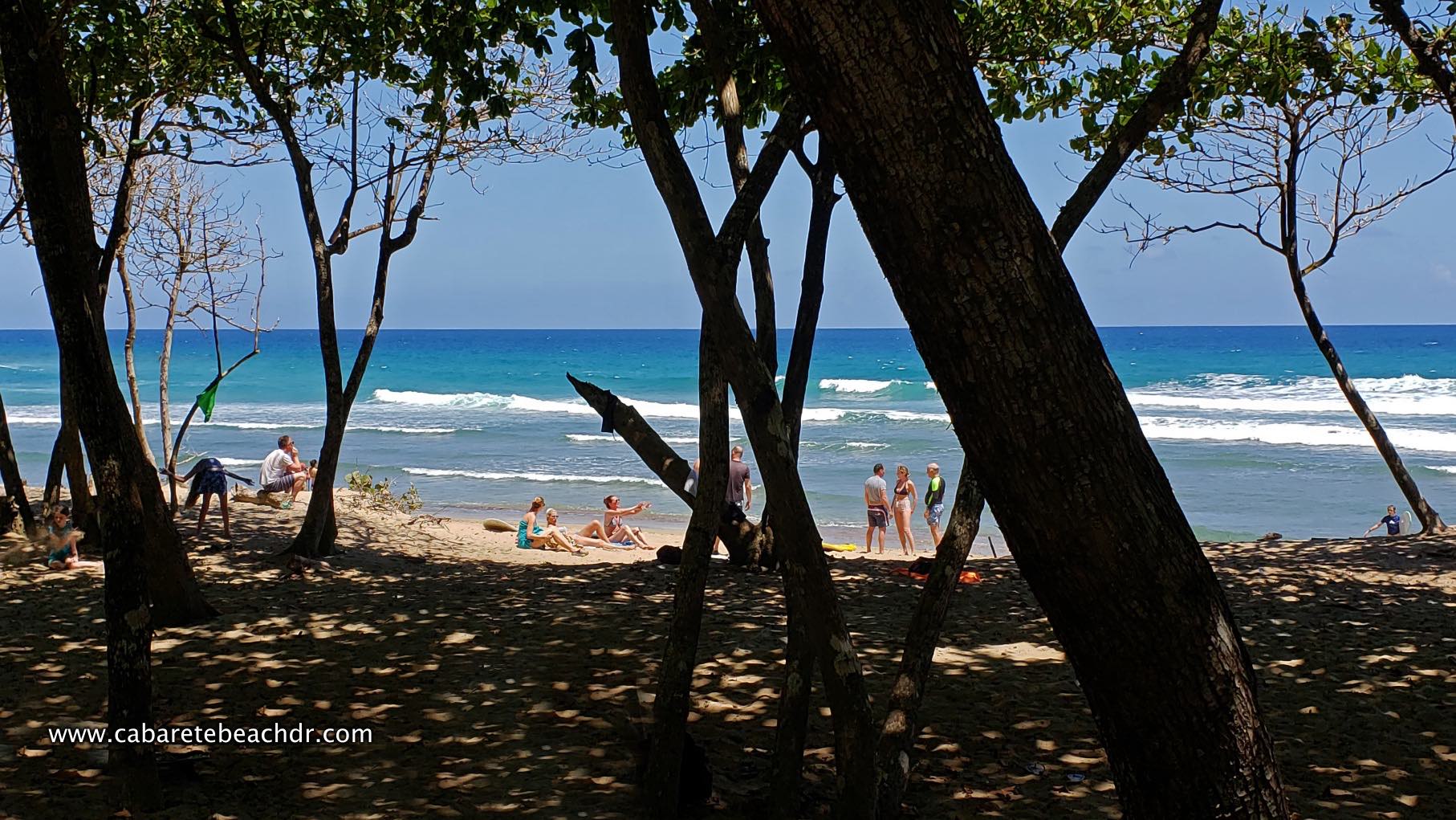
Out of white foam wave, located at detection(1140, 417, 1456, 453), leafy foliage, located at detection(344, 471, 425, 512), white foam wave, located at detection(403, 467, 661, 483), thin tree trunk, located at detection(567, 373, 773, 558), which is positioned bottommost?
white foam wave, located at detection(403, 467, 661, 483)

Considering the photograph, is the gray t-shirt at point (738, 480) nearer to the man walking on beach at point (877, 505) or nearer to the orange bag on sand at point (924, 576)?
the man walking on beach at point (877, 505)

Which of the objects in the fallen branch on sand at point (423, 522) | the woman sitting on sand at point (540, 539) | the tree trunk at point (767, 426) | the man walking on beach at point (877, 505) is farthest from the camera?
the man walking on beach at point (877, 505)

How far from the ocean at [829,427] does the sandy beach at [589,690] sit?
10100mm

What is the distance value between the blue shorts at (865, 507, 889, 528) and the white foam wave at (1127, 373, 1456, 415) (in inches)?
1056

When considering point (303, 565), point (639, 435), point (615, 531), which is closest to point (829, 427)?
point (615, 531)

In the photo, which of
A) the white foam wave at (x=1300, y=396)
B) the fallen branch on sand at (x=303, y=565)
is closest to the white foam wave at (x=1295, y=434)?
the white foam wave at (x=1300, y=396)

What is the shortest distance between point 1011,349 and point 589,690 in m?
4.18

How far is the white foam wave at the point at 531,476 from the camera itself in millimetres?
24641

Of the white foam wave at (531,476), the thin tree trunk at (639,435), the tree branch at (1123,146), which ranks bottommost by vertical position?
the white foam wave at (531,476)

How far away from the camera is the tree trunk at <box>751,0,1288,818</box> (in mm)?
1983

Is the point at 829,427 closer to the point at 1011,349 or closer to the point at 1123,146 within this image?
the point at 1123,146

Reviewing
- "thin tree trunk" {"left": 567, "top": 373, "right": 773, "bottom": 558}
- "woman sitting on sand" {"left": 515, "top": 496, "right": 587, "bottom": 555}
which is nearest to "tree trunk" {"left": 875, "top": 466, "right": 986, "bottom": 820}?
"thin tree trunk" {"left": 567, "top": 373, "right": 773, "bottom": 558}

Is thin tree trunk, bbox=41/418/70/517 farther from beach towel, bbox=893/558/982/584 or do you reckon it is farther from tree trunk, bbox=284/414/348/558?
beach towel, bbox=893/558/982/584

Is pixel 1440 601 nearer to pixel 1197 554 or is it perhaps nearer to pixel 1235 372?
pixel 1197 554
